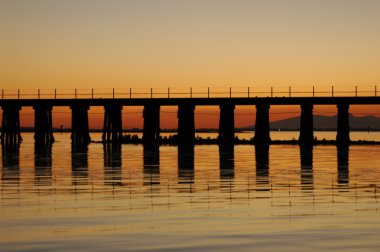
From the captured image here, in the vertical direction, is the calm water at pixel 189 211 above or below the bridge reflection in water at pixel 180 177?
below

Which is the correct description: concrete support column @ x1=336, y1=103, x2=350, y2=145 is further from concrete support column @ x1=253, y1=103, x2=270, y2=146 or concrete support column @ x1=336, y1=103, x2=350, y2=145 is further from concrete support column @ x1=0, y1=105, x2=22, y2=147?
concrete support column @ x1=0, y1=105, x2=22, y2=147

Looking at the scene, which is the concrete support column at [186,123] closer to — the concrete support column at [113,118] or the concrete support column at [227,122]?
the concrete support column at [227,122]

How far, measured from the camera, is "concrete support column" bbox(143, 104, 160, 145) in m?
79.6

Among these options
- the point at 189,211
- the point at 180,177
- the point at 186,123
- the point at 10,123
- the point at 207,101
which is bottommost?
the point at 189,211

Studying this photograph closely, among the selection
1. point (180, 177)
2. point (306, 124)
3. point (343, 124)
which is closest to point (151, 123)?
point (306, 124)

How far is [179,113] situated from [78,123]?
1097cm

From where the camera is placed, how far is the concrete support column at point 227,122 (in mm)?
77875

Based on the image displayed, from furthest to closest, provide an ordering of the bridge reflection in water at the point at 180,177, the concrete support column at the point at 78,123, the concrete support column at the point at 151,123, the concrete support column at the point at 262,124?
the concrete support column at the point at 78,123 → the concrete support column at the point at 151,123 → the concrete support column at the point at 262,124 → the bridge reflection in water at the point at 180,177

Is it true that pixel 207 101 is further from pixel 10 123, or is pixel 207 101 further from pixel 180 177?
pixel 180 177

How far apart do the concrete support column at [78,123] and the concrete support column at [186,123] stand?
10.1 m

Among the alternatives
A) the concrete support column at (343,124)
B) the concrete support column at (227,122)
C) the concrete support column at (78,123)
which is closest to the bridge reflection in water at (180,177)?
the concrete support column at (343,124)

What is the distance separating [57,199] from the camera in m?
22.4

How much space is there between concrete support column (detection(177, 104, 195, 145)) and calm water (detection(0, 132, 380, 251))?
4439 centimetres

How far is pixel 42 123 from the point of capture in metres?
83.0
